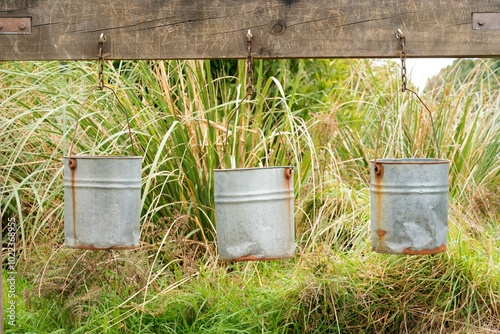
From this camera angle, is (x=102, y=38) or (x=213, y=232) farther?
(x=213, y=232)

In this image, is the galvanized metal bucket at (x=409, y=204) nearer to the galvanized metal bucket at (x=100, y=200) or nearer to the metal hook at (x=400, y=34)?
the metal hook at (x=400, y=34)

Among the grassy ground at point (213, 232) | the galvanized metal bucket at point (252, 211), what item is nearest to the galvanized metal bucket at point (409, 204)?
the galvanized metal bucket at point (252, 211)

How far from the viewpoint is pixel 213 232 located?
4926mm

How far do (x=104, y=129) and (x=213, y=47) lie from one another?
1.94 m

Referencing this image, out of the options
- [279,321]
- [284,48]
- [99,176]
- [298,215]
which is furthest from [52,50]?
[298,215]

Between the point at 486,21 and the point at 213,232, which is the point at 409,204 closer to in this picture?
the point at 486,21

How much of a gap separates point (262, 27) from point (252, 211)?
0.77 metres

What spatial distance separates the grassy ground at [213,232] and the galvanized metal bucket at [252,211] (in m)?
0.23

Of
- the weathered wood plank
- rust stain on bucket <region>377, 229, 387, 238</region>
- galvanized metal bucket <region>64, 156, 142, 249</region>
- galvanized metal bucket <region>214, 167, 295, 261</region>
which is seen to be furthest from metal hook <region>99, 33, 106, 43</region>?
rust stain on bucket <region>377, 229, 387, 238</region>

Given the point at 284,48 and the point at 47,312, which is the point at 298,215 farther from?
the point at 284,48

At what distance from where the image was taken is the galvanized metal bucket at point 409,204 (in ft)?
9.67

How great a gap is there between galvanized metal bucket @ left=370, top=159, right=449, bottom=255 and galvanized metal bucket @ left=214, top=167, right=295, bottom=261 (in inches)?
13.3

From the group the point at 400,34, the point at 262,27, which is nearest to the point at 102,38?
the point at 262,27

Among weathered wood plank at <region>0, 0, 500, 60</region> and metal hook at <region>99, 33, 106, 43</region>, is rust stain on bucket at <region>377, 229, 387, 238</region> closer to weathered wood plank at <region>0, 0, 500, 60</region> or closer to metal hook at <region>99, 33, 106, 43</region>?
weathered wood plank at <region>0, 0, 500, 60</region>
